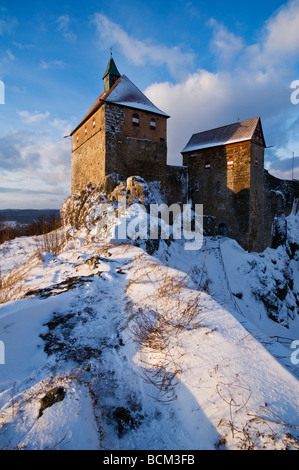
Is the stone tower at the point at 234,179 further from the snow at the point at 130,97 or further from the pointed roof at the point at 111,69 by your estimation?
the pointed roof at the point at 111,69

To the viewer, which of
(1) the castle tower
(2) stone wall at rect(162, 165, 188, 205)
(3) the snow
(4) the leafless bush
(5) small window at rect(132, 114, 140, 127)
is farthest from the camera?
(2) stone wall at rect(162, 165, 188, 205)

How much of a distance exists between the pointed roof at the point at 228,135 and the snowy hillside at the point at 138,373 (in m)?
16.7

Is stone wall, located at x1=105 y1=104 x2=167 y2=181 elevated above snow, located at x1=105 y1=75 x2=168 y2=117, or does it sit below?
below

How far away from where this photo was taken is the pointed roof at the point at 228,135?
56.7 feet

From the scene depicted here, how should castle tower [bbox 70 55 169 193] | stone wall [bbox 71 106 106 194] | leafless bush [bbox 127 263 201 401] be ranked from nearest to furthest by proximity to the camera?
leafless bush [bbox 127 263 201 401], castle tower [bbox 70 55 169 193], stone wall [bbox 71 106 106 194]

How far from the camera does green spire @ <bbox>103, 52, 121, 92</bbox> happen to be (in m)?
20.2

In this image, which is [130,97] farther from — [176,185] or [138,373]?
[138,373]

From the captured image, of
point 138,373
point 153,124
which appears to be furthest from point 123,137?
point 138,373

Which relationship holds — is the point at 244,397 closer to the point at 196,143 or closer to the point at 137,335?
the point at 137,335

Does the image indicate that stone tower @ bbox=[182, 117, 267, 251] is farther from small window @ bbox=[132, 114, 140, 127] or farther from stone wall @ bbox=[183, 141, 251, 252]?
small window @ bbox=[132, 114, 140, 127]

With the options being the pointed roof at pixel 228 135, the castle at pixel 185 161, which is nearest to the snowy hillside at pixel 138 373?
the castle at pixel 185 161

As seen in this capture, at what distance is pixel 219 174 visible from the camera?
60.7 feet

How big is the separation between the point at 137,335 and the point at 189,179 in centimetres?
1873

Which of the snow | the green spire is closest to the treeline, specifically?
the snow
